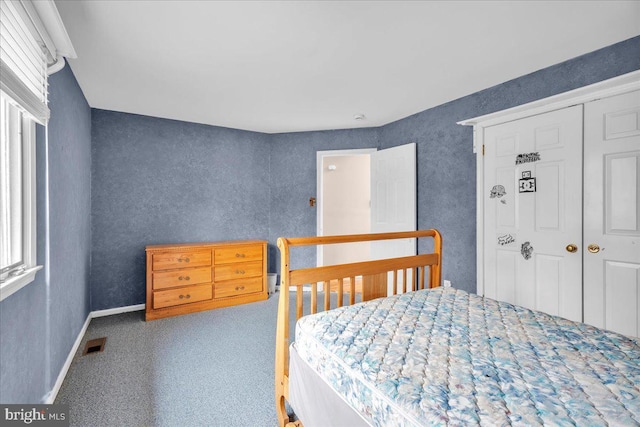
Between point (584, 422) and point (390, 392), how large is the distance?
1.67 feet

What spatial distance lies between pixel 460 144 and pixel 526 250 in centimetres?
119

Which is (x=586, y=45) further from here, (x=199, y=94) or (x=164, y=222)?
(x=164, y=222)

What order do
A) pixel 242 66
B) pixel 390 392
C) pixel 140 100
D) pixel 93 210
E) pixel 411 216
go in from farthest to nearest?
pixel 411 216 → pixel 93 210 → pixel 140 100 → pixel 242 66 → pixel 390 392

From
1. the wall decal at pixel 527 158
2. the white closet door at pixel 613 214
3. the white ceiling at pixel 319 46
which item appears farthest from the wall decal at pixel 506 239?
the white ceiling at pixel 319 46

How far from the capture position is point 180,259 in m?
3.43

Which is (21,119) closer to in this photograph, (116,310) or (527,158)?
(116,310)

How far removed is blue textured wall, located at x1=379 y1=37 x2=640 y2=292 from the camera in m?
2.32

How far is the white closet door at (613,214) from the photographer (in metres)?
2.03

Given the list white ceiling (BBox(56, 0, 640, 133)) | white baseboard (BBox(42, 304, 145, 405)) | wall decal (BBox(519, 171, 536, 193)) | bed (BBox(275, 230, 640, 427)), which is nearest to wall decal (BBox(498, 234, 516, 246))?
wall decal (BBox(519, 171, 536, 193))

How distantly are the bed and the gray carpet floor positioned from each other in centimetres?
43

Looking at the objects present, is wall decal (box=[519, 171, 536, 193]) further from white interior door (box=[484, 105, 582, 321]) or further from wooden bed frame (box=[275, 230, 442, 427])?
wooden bed frame (box=[275, 230, 442, 427])

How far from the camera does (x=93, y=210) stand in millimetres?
3404

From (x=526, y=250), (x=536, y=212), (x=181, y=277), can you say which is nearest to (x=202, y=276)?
(x=181, y=277)

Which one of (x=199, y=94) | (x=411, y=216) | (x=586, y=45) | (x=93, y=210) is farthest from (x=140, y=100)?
(x=586, y=45)
